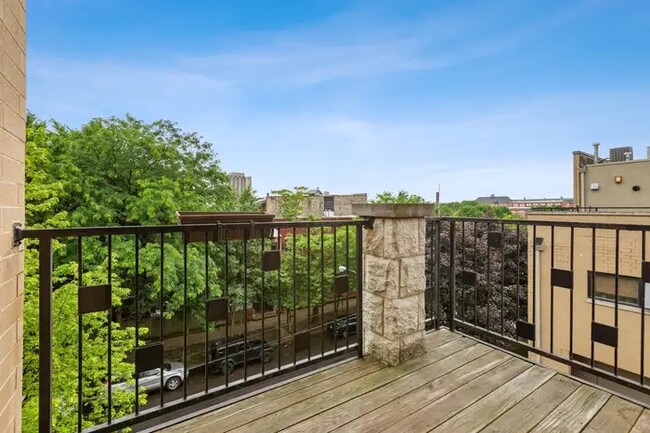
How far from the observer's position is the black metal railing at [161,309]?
4.57 feet

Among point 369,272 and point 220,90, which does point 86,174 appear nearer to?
point 220,90

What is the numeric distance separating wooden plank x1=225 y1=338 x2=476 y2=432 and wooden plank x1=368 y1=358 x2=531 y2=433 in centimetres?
21

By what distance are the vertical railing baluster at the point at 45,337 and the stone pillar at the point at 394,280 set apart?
5.45 ft

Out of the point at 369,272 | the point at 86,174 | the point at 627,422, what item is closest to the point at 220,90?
the point at 86,174

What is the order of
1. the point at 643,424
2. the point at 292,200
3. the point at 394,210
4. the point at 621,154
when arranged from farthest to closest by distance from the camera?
the point at 292,200
the point at 621,154
the point at 394,210
the point at 643,424

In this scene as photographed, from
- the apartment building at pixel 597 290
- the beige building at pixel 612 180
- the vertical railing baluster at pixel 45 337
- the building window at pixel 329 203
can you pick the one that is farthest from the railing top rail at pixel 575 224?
the building window at pixel 329 203

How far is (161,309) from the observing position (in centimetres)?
150

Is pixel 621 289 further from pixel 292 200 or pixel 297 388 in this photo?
pixel 292 200

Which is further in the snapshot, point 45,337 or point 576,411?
point 576,411

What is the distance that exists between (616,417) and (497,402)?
54cm

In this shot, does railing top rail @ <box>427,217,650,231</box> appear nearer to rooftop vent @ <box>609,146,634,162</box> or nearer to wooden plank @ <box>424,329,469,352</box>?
wooden plank @ <box>424,329,469,352</box>

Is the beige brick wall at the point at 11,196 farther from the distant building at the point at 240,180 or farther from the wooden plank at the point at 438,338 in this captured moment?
the distant building at the point at 240,180

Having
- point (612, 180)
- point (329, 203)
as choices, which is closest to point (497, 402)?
point (612, 180)

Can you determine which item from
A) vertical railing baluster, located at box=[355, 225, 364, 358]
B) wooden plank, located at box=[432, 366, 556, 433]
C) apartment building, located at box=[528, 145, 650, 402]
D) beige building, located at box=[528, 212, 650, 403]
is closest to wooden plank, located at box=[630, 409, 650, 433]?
wooden plank, located at box=[432, 366, 556, 433]
